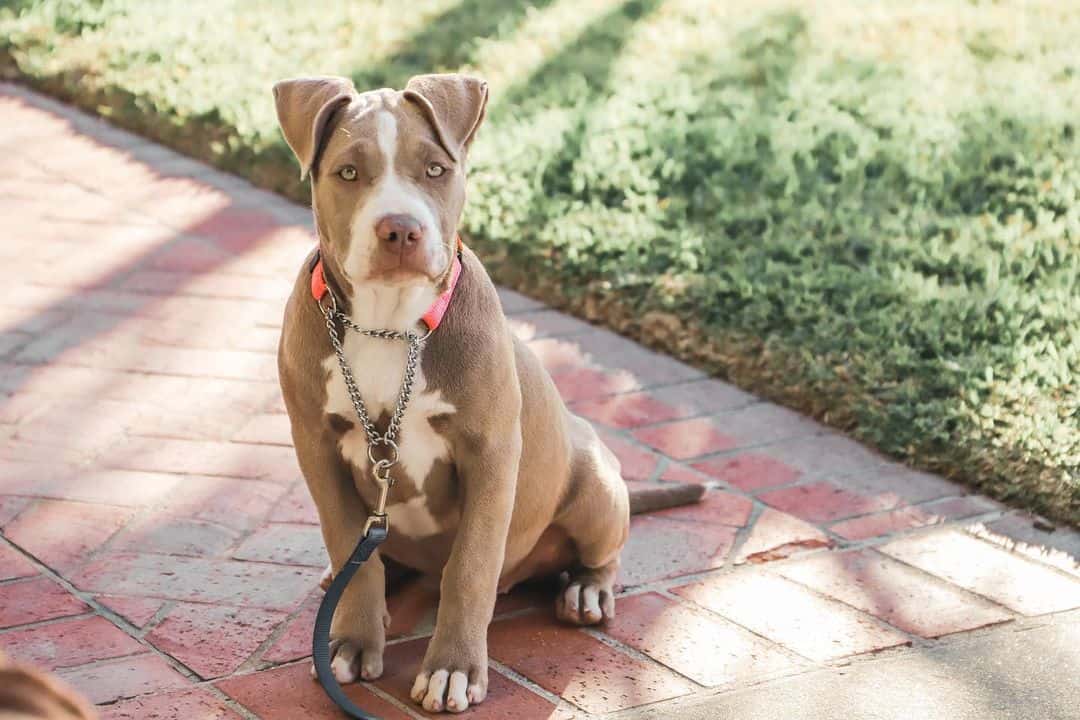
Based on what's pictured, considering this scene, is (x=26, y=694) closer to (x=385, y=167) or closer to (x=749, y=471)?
(x=385, y=167)

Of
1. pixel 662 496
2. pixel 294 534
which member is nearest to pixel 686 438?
pixel 662 496

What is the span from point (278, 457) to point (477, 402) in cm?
162

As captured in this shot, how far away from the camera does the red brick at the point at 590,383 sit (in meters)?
5.10

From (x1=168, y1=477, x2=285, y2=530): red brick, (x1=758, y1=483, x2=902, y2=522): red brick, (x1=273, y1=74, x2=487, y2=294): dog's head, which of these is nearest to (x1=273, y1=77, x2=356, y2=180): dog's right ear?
(x1=273, y1=74, x2=487, y2=294): dog's head

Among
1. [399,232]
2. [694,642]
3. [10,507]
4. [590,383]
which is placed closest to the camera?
[399,232]

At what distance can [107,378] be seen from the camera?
4.96 meters

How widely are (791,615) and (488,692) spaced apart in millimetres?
901

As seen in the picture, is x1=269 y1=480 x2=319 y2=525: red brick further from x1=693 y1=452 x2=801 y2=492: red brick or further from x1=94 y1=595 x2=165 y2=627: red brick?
x1=693 y1=452 x2=801 y2=492: red brick

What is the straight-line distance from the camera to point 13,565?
12.0 feet

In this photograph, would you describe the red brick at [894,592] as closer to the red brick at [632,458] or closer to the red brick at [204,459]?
the red brick at [632,458]

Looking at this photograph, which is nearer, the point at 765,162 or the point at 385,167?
the point at 385,167

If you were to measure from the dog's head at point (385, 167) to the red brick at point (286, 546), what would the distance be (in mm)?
1091

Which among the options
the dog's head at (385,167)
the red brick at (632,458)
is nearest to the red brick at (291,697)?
the dog's head at (385,167)

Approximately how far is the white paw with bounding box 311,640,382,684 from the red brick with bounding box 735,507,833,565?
47.0 inches
